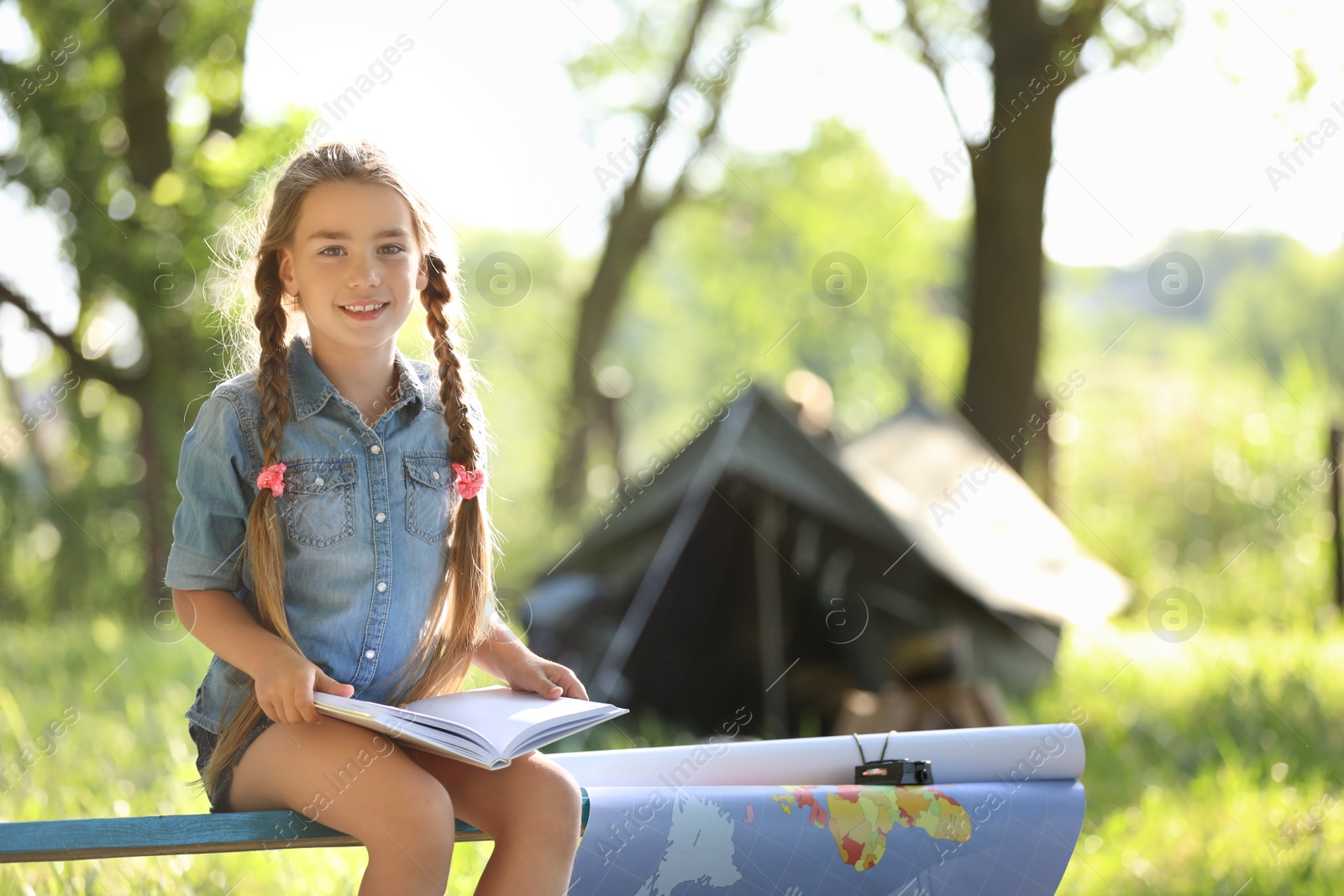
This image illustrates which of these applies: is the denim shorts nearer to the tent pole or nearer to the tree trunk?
the tent pole

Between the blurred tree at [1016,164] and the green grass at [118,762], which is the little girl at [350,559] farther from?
the blurred tree at [1016,164]

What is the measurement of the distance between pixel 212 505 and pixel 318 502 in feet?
0.50

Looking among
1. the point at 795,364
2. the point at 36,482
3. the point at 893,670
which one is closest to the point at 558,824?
the point at 893,670

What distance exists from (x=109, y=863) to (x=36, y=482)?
6056 millimetres

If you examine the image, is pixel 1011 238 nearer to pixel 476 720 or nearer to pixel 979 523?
pixel 979 523

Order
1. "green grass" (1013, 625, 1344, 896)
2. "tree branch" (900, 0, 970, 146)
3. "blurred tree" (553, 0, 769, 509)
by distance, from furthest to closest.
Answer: "blurred tree" (553, 0, 769, 509), "tree branch" (900, 0, 970, 146), "green grass" (1013, 625, 1344, 896)

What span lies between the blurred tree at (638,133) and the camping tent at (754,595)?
6.82 metres

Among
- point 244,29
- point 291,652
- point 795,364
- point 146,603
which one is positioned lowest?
point 795,364

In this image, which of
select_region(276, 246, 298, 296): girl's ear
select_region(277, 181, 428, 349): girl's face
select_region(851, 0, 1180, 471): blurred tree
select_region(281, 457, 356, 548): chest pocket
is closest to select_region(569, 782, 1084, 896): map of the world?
select_region(281, 457, 356, 548): chest pocket

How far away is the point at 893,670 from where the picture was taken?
15.8 ft

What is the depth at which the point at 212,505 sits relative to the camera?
1.77 m

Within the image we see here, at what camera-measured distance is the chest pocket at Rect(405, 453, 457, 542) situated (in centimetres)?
191

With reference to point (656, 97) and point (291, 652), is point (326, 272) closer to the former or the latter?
point (291, 652)

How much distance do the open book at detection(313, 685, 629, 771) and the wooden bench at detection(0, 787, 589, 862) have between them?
188mm
